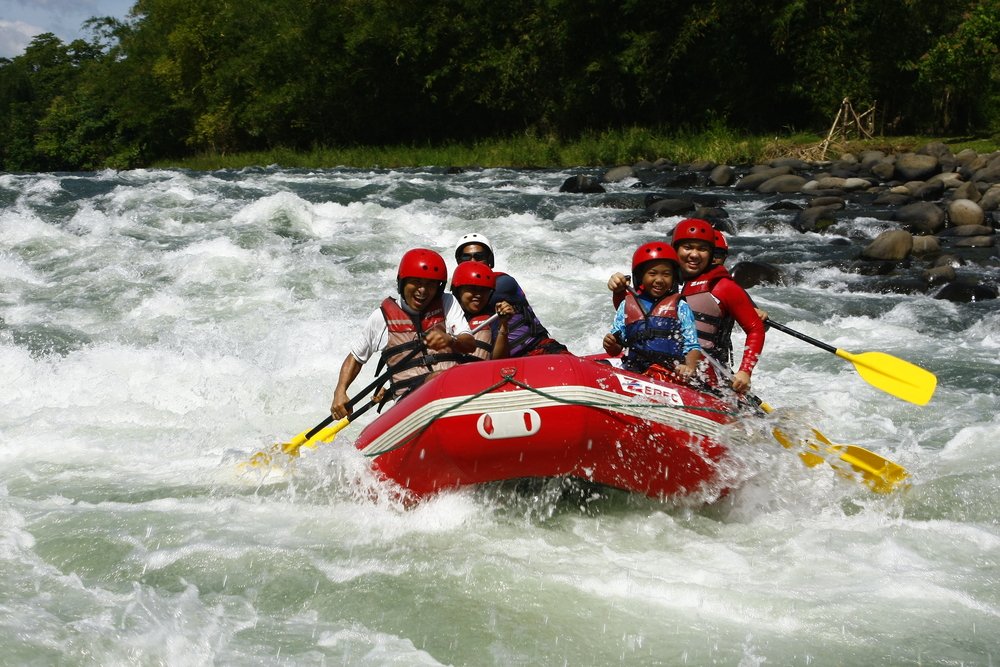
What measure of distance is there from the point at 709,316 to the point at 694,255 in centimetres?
34

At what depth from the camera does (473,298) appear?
4.50m

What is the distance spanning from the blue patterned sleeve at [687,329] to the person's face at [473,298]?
3.27ft

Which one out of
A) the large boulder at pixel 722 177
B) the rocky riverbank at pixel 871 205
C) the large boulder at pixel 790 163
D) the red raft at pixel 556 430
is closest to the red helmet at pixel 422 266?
the red raft at pixel 556 430

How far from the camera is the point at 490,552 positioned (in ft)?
12.0

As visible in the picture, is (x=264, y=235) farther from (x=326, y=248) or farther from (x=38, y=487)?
(x=38, y=487)

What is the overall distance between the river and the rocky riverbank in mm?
892

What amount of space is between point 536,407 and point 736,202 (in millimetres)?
10937

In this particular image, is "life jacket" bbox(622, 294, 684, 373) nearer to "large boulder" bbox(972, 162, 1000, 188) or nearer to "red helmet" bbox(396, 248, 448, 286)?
"red helmet" bbox(396, 248, 448, 286)

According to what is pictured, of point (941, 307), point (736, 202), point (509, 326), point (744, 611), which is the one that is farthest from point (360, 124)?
point (744, 611)

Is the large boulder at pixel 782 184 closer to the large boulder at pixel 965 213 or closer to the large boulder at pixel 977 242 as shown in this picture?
the large boulder at pixel 965 213

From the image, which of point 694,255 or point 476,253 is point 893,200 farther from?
point 476,253

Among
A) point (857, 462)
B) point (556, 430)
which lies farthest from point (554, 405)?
point (857, 462)

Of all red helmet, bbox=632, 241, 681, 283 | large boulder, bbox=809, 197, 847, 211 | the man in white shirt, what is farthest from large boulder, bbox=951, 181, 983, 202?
the man in white shirt

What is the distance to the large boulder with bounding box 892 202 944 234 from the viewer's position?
10711 millimetres
